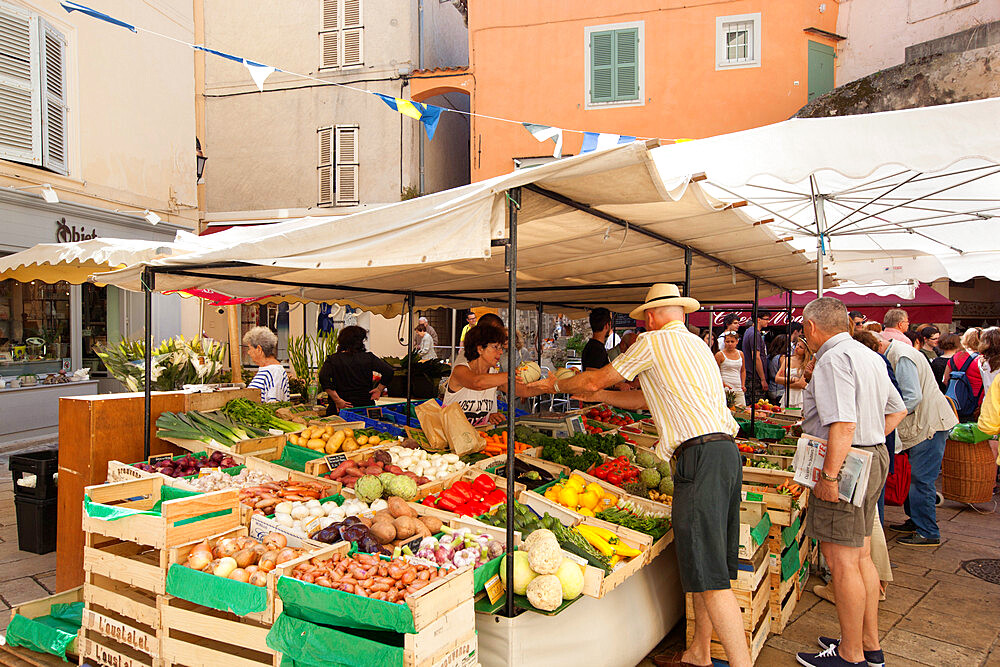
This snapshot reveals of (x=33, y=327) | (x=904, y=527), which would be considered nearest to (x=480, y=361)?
(x=904, y=527)

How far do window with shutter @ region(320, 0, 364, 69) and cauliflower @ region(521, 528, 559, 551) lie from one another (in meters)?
14.5

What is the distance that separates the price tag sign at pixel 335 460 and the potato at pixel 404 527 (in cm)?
130

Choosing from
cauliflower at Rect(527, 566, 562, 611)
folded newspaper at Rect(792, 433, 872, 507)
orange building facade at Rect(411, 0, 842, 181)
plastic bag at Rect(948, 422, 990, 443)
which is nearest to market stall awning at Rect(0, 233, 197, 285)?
cauliflower at Rect(527, 566, 562, 611)

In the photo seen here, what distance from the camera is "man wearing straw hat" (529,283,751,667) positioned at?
3.09 m

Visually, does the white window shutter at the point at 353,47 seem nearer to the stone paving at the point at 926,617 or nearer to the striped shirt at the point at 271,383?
the striped shirt at the point at 271,383

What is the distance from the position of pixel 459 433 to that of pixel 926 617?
3456 millimetres

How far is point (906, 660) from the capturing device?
3650mm

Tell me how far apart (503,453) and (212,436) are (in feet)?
7.07

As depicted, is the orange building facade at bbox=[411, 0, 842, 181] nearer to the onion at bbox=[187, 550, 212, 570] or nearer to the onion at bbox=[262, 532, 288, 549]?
the onion at bbox=[262, 532, 288, 549]

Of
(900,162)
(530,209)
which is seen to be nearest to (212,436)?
(530,209)

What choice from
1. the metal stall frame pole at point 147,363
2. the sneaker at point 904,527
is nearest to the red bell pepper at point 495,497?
the metal stall frame pole at point 147,363

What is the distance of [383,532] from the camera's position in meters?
3.01

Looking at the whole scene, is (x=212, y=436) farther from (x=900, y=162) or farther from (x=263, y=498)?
(x=900, y=162)

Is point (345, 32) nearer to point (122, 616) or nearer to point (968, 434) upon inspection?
point (968, 434)
